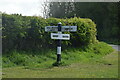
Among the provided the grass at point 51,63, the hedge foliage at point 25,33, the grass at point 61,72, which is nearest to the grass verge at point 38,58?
the grass at point 51,63

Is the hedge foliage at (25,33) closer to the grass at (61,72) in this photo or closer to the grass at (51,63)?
the grass at (51,63)

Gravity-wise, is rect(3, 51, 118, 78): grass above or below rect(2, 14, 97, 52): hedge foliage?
below

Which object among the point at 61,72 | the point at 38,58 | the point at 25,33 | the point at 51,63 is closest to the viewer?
the point at 61,72

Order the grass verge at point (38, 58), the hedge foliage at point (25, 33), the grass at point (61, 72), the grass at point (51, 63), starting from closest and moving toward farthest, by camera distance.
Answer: the grass at point (61, 72) < the grass at point (51, 63) < the grass verge at point (38, 58) < the hedge foliage at point (25, 33)

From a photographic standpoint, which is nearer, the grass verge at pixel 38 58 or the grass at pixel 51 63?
the grass at pixel 51 63

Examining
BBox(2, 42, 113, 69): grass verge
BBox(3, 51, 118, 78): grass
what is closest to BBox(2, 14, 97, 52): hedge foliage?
BBox(2, 42, 113, 69): grass verge

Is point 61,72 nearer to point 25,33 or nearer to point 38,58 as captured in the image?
point 38,58

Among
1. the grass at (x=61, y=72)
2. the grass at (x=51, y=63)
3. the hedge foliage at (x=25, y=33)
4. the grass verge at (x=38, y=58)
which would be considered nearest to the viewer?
the grass at (x=61, y=72)

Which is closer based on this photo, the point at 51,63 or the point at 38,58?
the point at 51,63

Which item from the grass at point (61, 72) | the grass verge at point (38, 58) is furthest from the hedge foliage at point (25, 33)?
the grass at point (61, 72)

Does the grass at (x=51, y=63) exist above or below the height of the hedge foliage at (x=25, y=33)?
below

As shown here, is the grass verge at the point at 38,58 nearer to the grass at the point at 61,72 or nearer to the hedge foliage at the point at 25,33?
the hedge foliage at the point at 25,33

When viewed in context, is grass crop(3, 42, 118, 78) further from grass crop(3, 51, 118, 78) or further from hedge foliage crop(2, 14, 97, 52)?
hedge foliage crop(2, 14, 97, 52)

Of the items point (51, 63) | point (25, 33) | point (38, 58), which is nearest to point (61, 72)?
point (51, 63)
